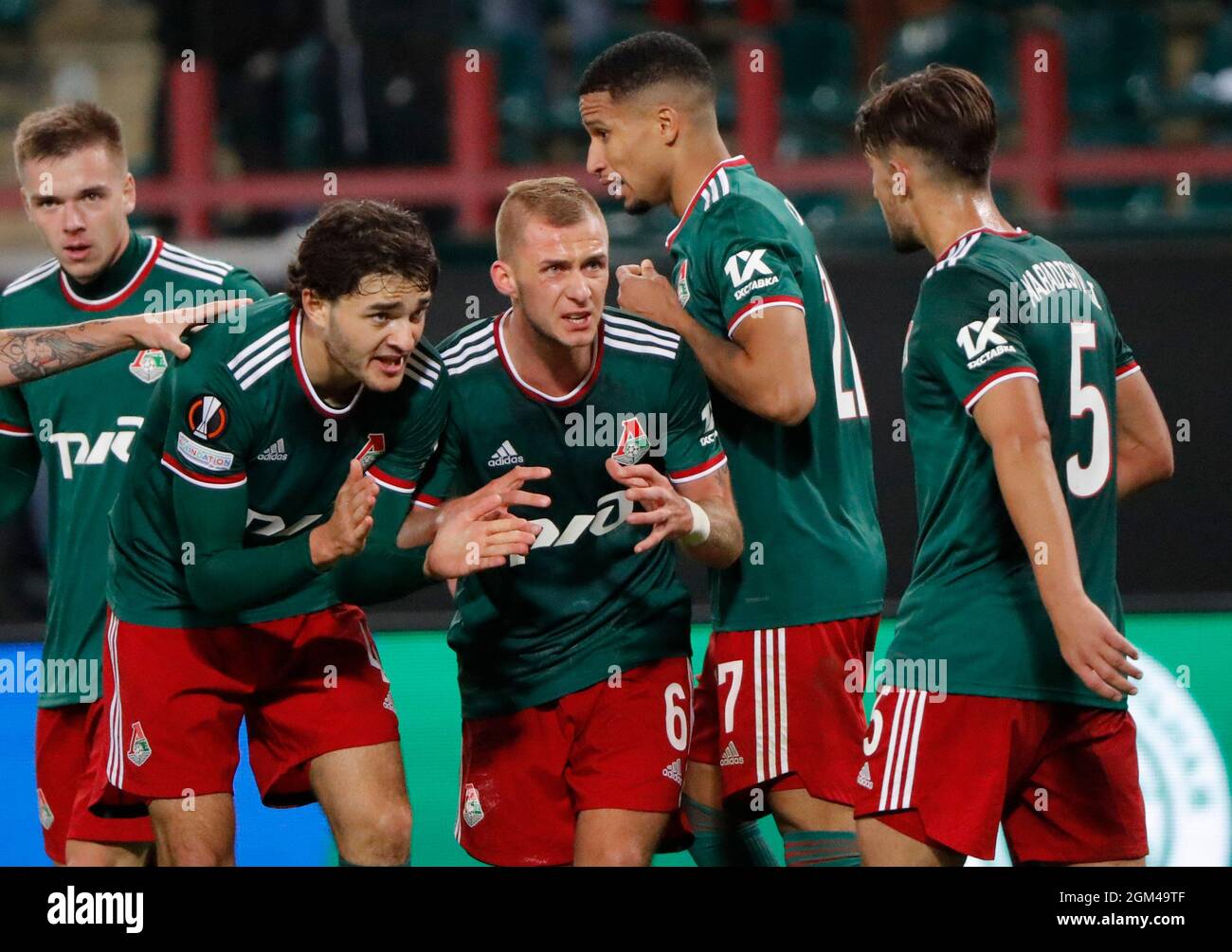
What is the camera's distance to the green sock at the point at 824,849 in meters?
3.77

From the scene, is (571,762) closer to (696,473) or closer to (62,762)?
(696,473)

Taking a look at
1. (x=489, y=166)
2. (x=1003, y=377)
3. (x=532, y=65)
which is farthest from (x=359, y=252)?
(x=532, y=65)

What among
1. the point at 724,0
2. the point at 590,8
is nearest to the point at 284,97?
the point at 590,8

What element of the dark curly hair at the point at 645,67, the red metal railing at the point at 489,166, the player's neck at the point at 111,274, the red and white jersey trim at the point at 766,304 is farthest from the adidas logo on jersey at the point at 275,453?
the red metal railing at the point at 489,166

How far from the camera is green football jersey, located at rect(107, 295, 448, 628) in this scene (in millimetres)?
3607

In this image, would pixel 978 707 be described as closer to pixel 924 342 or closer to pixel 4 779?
pixel 924 342

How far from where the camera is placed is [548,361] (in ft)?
12.3

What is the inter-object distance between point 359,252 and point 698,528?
0.90 m

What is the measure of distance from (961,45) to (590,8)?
185cm

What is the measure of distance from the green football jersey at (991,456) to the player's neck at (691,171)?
0.82 m

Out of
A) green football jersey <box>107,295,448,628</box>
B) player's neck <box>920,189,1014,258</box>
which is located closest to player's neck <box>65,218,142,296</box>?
green football jersey <box>107,295,448,628</box>

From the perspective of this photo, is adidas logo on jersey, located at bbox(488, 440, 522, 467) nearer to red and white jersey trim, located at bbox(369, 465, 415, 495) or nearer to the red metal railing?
Answer: red and white jersey trim, located at bbox(369, 465, 415, 495)

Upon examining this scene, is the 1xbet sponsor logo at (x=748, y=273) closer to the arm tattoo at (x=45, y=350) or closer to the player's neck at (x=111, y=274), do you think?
the arm tattoo at (x=45, y=350)
